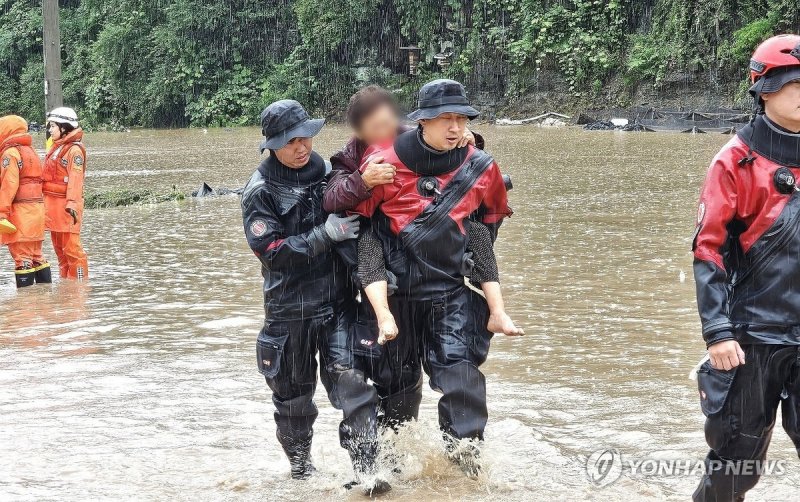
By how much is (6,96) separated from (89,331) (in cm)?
5079

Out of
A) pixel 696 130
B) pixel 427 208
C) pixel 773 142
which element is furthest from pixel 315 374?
pixel 696 130

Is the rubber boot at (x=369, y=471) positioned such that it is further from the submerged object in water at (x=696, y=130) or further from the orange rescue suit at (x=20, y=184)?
the submerged object in water at (x=696, y=130)

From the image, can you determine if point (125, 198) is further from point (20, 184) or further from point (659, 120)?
point (659, 120)

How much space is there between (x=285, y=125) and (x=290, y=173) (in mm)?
219

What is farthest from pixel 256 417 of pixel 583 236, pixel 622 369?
pixel 583 236

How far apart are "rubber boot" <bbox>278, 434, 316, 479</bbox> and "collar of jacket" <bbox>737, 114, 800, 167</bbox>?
2.33m

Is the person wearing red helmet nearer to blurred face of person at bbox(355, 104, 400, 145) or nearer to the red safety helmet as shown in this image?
the red safety helmet

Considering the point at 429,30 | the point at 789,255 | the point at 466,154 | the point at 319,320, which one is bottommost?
the point at 319,320

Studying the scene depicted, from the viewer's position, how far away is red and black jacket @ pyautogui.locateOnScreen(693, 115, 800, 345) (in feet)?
11.3

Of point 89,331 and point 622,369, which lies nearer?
point 622,369

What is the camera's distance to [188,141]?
36.3m

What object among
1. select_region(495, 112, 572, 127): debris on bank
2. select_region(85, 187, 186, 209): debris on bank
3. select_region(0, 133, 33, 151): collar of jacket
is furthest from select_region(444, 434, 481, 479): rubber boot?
select_region(495, 112, 572, 127): debris on bank

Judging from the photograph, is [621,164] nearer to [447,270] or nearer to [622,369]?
[622,369]

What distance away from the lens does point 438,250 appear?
433 cm
